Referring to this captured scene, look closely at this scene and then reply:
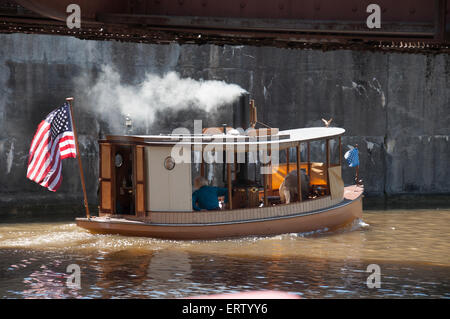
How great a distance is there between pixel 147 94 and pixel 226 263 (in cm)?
1000

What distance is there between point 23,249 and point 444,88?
638 inches

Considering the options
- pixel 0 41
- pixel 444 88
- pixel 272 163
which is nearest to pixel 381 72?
pixel 444 88

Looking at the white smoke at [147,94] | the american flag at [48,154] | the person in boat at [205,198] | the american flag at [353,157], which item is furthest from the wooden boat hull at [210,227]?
the white smoke at [147,94]

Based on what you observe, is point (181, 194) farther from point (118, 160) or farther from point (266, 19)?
point (266, 19)

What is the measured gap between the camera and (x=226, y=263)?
43.5ft

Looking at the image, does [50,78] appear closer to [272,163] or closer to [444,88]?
[272,163]

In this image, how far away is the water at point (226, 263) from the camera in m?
11.3

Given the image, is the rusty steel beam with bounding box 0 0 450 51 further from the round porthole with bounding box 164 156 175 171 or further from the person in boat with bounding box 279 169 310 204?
the person in boat with bounding box 279 169 310 204

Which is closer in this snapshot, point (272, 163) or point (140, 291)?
point (140, 291)

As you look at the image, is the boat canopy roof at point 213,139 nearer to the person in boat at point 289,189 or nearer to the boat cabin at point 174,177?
the boat cabin at point 174,177

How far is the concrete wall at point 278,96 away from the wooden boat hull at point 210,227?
6.76m

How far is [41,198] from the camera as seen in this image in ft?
68.7

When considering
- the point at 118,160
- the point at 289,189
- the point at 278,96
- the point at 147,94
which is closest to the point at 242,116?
the point at 289,189
